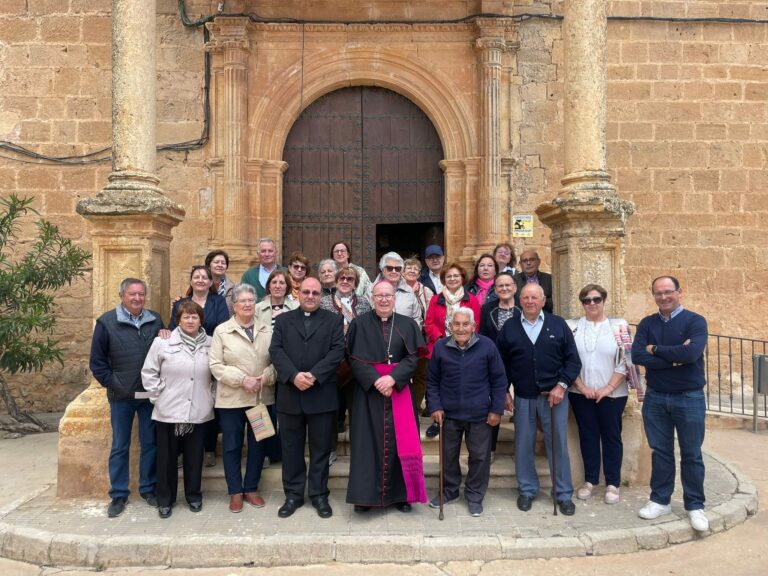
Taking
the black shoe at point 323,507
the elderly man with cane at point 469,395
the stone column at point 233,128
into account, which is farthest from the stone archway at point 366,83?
the black shoe at point 323,507

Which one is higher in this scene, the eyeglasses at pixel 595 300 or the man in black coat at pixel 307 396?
the eyeglasses at pixel 595 300

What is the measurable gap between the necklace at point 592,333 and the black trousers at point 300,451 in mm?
2118

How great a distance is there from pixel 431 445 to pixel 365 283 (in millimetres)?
1589

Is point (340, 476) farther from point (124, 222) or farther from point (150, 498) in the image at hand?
point (124, 222)

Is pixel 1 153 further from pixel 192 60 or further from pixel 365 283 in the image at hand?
pixel 365 283

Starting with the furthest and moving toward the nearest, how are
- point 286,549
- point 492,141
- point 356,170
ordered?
point 356,170
point 492,141
point 286,549

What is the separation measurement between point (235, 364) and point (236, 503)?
3.45 ft

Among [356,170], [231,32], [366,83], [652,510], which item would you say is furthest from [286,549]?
[231,32]

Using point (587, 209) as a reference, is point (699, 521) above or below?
below

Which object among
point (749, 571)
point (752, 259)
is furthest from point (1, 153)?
point (752, 259)

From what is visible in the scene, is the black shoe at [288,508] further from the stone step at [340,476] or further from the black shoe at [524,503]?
the black shoe at [524,503]

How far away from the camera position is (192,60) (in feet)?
27.8

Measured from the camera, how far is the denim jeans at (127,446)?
4.75m

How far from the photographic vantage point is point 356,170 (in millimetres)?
8812
